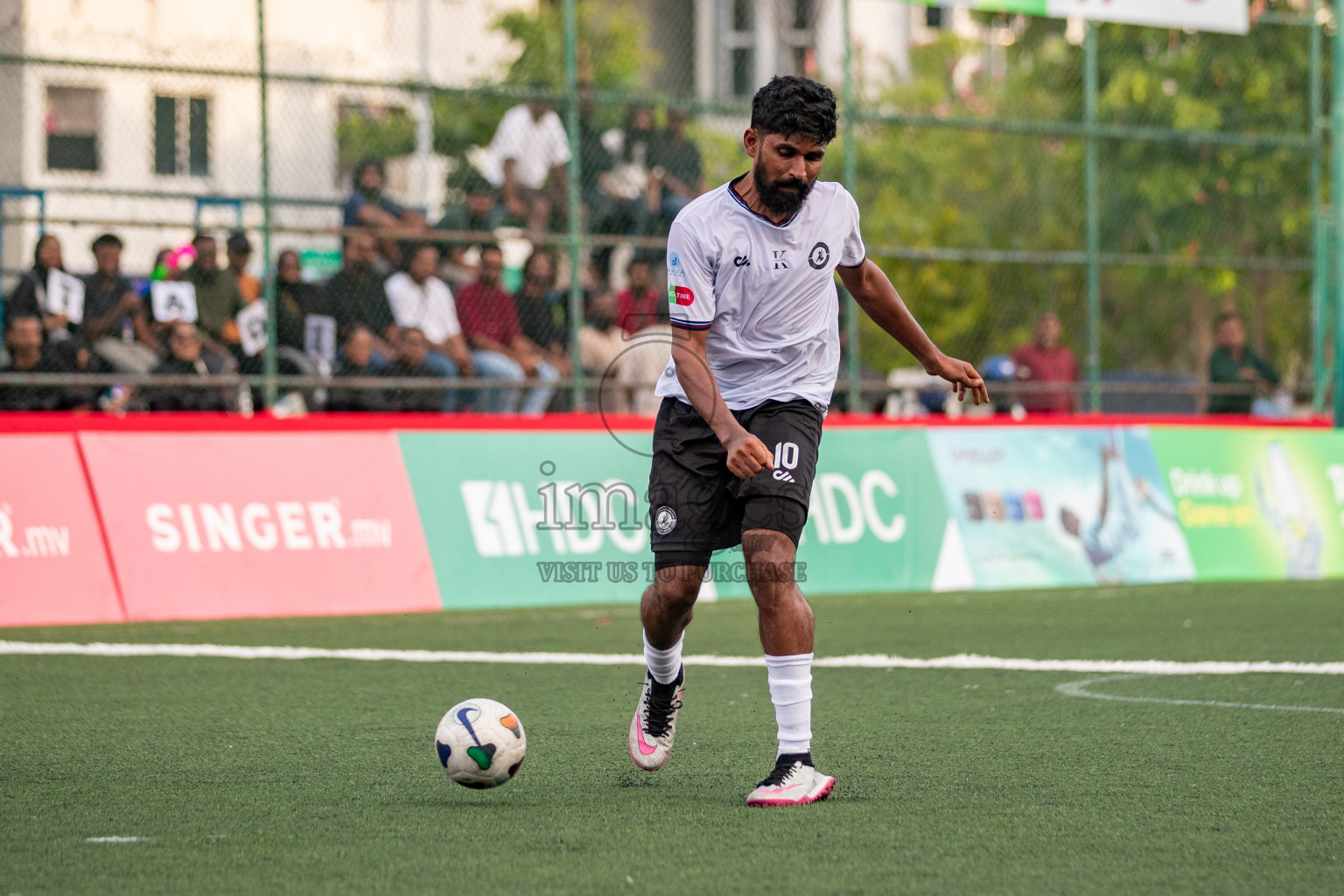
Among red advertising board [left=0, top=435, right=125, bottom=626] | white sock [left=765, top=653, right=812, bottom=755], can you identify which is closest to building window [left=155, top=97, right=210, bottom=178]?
red advertising board [left=0, top=435, right=125, bottom=626]

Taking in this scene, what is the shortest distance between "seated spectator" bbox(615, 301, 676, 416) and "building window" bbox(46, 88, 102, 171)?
16.4ft

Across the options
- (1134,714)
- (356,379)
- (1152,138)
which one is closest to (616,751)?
(1134,714)

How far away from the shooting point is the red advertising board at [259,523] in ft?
35.8

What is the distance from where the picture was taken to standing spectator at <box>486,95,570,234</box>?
1415 cm

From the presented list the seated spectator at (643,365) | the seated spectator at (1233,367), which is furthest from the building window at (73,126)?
the seated spectator at (1233,367)

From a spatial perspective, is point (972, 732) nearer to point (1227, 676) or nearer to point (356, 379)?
point (1227, 676)

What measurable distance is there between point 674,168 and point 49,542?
6216 mm

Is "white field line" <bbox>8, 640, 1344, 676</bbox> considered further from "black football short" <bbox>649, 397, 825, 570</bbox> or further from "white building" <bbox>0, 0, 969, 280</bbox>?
"white building" <bbox>0, 0, 969, 280</bbox>

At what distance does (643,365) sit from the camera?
45.6 feet

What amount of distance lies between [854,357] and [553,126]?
10.5 ft

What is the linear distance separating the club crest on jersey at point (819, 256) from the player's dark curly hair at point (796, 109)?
371 mm

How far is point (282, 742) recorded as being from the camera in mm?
6336

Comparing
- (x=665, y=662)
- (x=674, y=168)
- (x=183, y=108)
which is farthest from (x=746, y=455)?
(x=183, y=108)

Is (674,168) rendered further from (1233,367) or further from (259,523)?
(1233,367)
